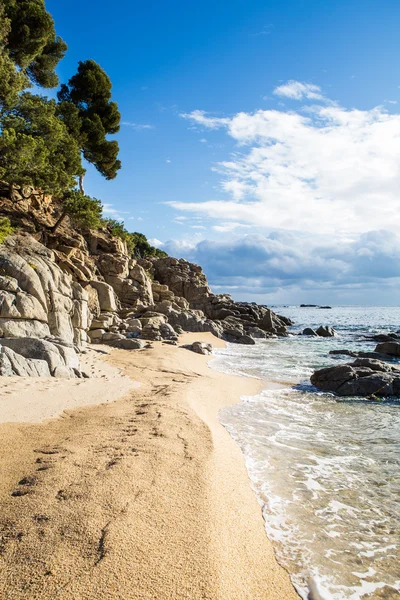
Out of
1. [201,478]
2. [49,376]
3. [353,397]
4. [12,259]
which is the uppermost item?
[12,259]

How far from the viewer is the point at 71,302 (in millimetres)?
18609

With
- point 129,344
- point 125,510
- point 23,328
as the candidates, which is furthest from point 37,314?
point 125,510

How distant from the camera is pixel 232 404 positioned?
12.6 metres

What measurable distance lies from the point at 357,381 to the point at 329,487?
35.1ft

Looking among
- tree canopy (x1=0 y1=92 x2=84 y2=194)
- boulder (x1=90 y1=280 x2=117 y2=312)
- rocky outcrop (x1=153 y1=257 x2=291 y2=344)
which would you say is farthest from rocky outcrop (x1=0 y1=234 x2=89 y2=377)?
rocky outcrop (x1=153 y1=257 x2=291 y2=344)

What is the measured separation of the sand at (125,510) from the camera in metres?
3.44

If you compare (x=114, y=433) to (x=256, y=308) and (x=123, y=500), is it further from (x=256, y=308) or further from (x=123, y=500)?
(x=256, y=308)

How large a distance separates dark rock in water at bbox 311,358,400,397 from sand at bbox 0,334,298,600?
918 centimetres

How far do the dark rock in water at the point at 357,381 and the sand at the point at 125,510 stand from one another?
9.18m

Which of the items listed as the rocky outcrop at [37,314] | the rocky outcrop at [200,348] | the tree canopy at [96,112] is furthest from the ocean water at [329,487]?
the tree canopy at [96,112]

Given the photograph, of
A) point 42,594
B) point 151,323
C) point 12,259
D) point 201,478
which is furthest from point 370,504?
point 151,323

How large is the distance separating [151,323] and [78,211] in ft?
38.9

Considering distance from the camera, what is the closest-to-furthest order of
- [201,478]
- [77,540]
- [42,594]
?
[42,594] < [77,540] < [201,478]

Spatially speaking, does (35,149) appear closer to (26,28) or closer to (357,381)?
(26,28)
